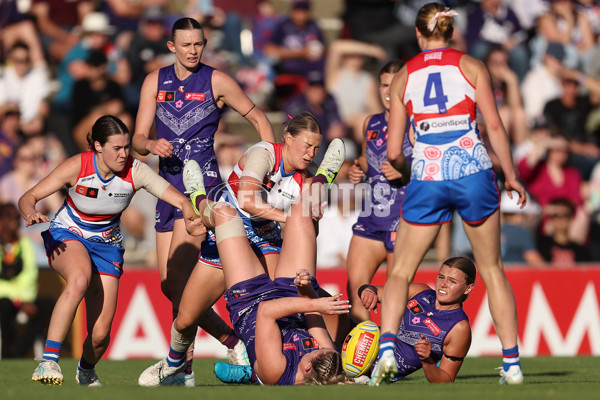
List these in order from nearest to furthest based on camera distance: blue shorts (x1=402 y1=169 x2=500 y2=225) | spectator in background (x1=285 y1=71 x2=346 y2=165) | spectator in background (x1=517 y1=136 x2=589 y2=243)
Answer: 1. blue shorts (x1=402 y1=169 x2=500 y2=225)
2. spectator in background (x1=517 y1=136 x2=589 y2=243)
3. spectator in background (x1=285 y1=71 x2=346 y2=165)

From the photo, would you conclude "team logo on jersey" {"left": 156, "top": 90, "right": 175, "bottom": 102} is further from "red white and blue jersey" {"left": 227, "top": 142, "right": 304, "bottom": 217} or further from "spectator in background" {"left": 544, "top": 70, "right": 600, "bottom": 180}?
"spectator in background" {"left": 544, "top": 70, "right": 600, "bottom": 180}

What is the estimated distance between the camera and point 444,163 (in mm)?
6223

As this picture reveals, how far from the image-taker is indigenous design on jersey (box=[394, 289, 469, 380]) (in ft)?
25.1

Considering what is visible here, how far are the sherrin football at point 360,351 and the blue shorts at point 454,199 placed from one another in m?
1.08

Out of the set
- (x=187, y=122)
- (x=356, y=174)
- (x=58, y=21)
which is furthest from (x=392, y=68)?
(x=58, y=21)

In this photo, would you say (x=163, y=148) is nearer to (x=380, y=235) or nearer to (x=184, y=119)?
(x=184, y=119)

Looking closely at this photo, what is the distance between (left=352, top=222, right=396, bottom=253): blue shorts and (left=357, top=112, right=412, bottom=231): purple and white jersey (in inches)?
1.1

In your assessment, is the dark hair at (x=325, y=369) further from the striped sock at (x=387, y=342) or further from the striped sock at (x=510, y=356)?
the striped sock at (x=510, y=356)

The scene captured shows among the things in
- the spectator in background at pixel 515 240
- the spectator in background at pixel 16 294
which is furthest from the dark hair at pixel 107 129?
the spectator in background at pixel 515 240

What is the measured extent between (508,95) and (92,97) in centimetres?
662

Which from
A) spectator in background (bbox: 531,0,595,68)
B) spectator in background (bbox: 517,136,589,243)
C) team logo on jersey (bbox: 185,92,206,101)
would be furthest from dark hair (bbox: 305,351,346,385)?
spectator in background (bbox: 531,0,595,68)

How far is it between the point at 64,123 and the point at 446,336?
8.69m

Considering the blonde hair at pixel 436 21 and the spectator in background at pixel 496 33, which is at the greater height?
the spectator in background at pixel 496 33

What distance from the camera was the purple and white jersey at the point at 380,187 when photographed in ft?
28.8
